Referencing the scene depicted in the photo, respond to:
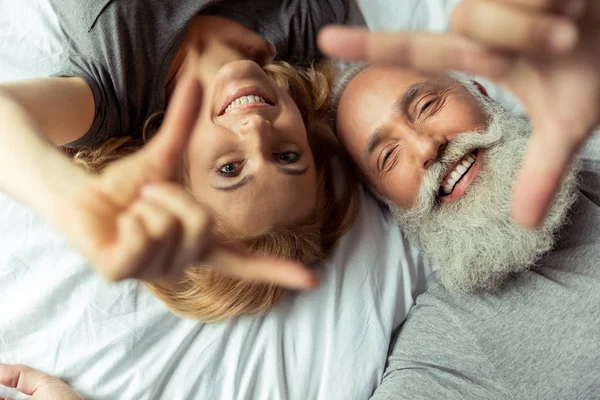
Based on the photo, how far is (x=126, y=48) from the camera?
39.9 inches

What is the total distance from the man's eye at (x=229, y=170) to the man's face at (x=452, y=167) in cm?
32

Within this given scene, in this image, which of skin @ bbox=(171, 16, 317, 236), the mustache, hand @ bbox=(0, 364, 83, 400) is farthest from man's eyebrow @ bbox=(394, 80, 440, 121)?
hand @ bbox=(0, 364, 83, 400)

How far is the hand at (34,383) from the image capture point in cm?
93

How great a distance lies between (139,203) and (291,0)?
3.06 feet

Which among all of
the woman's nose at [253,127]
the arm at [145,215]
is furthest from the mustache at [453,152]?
the arm at [145,215]

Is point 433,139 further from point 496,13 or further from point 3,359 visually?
point 3,359

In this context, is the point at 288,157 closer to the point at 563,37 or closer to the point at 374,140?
the point at 374,140

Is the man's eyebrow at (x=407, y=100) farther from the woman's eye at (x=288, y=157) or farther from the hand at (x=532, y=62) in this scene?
the hand at (x=532, y=62)

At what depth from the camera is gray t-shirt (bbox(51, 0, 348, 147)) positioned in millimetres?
996

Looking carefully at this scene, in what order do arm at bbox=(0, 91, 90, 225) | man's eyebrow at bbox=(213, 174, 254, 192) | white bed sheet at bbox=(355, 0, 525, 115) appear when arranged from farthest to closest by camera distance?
1. white bed sheet at bbox=(355, 0, 525, 115)
2. man's eyebrow at bbox=(213, 174, 254, 192)
3. arm at bbox=(0, 91, 90, 225)

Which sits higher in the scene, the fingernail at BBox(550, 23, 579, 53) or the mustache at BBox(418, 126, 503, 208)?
the fingernail at BBox(550, 23, 579, 53)

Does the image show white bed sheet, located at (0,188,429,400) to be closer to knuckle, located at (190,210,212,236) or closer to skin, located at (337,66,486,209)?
skin, located at (337,66,486,209)

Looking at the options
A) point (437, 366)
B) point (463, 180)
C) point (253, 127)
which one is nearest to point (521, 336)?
point (437, 366)

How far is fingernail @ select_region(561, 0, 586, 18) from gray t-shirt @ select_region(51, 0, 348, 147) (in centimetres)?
81
